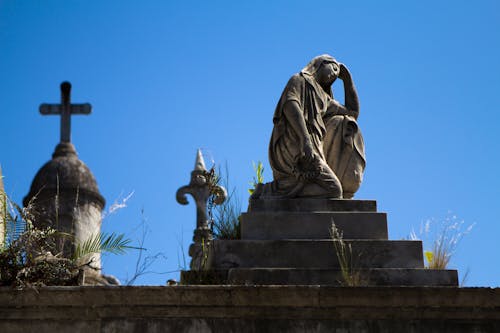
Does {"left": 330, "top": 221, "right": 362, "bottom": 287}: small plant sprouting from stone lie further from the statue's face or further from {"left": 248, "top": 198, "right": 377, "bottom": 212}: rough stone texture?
the statue's face

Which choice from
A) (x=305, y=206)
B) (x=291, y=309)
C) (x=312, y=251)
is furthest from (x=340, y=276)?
(x=305, y=206)

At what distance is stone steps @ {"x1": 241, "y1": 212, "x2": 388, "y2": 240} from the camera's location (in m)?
10.3

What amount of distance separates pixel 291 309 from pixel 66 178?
12620 mm

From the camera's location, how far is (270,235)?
10289mm

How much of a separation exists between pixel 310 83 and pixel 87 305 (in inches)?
145

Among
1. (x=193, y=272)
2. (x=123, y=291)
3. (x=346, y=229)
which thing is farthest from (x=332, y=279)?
(x=123, y=291)

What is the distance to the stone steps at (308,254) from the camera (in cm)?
1002

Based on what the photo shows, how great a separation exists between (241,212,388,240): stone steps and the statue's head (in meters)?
1.86

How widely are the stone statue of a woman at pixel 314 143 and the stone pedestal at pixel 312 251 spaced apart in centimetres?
24

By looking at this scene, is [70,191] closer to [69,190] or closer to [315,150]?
[69,190]

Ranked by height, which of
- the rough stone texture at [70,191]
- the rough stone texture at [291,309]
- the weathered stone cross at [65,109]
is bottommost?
the rough stone texture at [291,309]

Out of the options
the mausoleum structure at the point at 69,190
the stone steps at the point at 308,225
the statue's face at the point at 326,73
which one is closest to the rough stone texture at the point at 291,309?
the stone steps at the point at 308,225

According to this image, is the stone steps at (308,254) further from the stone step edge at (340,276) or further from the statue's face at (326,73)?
the statue's face at (326,73)

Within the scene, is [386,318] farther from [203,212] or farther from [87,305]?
[203,212]
